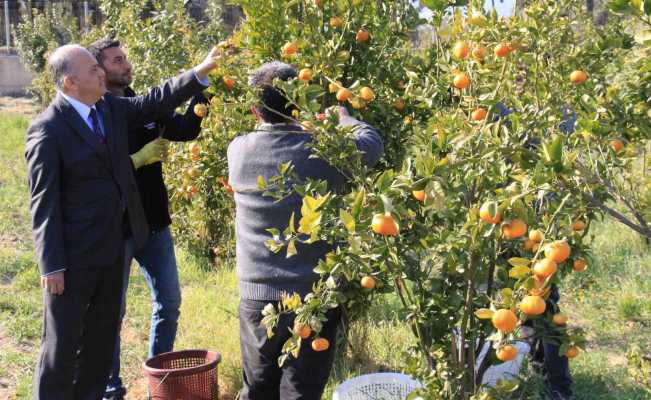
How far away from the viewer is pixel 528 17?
229 centimetres

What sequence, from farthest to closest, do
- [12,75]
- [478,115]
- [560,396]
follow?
[12,75] < [560,396] < [478,115]

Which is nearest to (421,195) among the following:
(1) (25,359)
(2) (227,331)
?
(2) (227,331)

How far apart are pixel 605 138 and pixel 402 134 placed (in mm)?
1507

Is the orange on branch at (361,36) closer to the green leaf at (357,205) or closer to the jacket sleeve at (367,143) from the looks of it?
the jacket sleeve at (367,143)

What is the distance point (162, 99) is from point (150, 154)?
292 mm

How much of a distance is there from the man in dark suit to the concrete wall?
17006 mm

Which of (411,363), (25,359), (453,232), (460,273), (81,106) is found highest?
(81,106)

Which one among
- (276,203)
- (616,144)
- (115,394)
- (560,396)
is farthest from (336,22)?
(115,394)

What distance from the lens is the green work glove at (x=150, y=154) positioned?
338 cm

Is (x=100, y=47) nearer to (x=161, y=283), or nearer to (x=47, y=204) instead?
(x=47, y=204)

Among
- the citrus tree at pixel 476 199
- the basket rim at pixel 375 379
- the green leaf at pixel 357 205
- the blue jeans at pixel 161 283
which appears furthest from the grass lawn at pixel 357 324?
the green leaf at pixel 357 205

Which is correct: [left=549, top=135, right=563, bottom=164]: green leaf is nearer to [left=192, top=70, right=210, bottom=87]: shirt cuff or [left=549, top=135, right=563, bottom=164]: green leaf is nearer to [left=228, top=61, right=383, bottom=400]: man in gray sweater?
[left=228, top=61, right=383, bottom=400]: man in gray sweater

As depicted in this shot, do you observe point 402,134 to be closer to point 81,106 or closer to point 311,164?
point 311,164

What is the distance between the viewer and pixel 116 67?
354 cm
